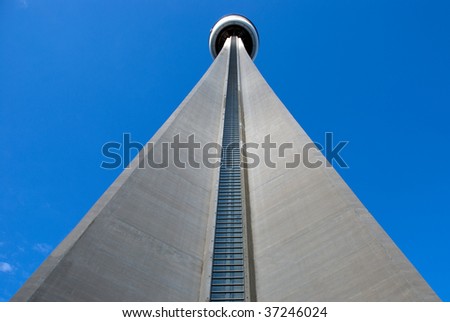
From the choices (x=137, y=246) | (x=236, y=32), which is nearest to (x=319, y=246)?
(x=137, y=246)

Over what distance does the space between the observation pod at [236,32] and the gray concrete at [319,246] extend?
96.8 feet

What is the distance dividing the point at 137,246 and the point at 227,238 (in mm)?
2920

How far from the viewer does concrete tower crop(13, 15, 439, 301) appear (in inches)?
249

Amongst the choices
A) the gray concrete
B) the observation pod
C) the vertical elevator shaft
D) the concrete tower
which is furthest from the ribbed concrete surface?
the observation pod

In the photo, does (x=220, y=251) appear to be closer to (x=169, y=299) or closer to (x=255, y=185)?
(x=169, y=299)

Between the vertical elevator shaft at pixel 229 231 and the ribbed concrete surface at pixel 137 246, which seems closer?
the ribbed concrete surface at pixel 137 246

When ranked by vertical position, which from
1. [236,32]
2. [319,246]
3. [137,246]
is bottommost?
[137,246]

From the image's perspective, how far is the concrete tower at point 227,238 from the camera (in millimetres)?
6328

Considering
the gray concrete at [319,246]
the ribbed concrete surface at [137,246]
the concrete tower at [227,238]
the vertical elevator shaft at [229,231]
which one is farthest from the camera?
the vertical elevator shaft at [229,231]

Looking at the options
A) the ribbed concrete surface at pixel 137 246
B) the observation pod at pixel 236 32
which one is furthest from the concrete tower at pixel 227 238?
the observation pod at pixel 236 32

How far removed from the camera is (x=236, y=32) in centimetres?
3922

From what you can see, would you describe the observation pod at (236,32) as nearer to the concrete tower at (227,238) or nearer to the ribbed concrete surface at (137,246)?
the concrete tower at (227,238)

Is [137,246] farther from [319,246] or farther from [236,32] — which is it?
[236,32]
